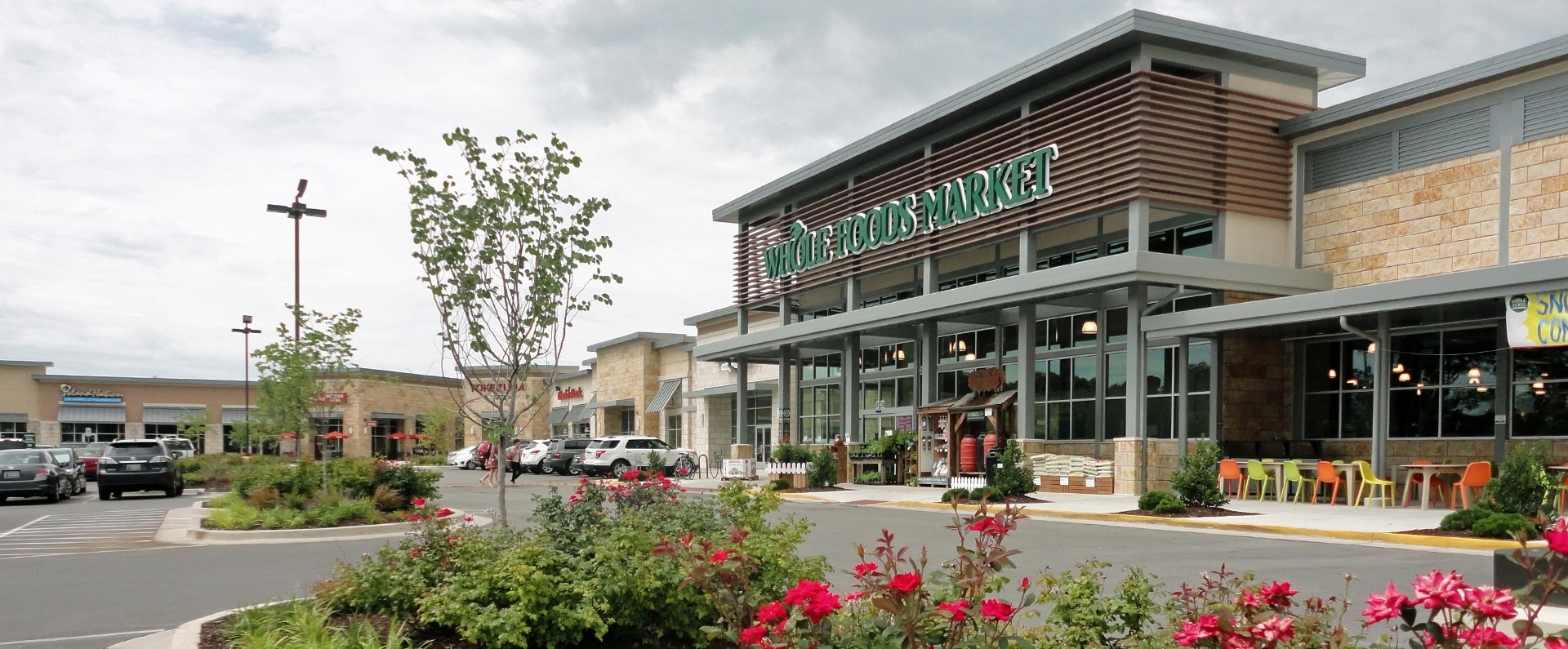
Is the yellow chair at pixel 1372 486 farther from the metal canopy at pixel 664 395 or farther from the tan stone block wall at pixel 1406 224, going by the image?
the metal canopy at pixel 664 395

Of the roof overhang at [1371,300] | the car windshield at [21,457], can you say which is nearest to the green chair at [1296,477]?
the roof overhang at [1371,300]

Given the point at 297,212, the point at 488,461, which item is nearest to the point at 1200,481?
the point at 297,212

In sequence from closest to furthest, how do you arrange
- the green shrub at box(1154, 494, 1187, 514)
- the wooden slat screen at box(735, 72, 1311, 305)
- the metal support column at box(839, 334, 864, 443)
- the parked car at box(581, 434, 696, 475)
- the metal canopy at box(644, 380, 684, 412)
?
the green shrub at box(1154, 494, 1187, 514) → the wooden slat screen at box(735, 72, 1311, 305) → the metal support column at box(839, 334, 864, 443) → the parked car at box(581, 434, 696, 475) → the metal canopy at box(644, 380, 684, 412)

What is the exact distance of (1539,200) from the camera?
21.7m

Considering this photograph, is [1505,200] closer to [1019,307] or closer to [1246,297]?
[1246,297]

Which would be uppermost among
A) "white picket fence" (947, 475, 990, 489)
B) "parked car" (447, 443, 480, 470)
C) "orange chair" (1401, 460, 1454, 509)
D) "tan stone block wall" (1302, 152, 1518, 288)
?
"tan stone block wall" (1302, 152, 1518, 288)

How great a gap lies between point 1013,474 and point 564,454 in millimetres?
27978

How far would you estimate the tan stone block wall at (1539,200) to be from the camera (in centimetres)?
2127

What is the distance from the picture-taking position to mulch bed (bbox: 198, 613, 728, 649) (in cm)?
777

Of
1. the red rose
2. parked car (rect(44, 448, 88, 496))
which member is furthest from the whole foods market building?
parked car (rect(44, 448, 88, 496))

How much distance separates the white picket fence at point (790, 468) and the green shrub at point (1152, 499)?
13508 millimetres

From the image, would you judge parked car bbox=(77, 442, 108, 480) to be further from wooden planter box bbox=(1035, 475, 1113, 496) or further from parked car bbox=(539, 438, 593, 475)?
wooden planter box bbox=(1035, 475, 1113, 496)

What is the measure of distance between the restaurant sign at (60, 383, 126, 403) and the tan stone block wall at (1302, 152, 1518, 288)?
243 ft

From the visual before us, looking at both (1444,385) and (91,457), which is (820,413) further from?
(91,457)
